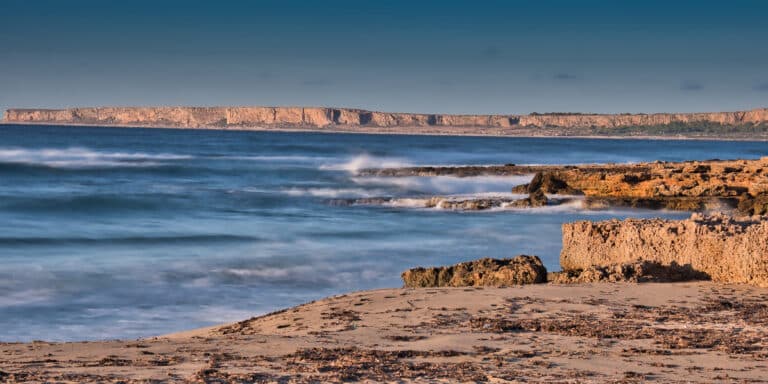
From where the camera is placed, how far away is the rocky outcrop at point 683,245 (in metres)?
11.0

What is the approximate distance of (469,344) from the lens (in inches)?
315

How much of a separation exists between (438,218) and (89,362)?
2219 centimetres

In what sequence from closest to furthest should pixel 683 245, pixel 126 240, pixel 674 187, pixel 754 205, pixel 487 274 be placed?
pixel 683 245
pixel 487 274
pixel 126 240
pixel 754 205
pixel 674 187

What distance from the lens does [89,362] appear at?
7.16 m

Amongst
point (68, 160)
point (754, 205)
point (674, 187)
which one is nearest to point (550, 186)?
point (674, 187)

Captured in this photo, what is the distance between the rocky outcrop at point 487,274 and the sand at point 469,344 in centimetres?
101

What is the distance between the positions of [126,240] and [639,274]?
1474 centimetres

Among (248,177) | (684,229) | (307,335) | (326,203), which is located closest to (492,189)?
(326,203)

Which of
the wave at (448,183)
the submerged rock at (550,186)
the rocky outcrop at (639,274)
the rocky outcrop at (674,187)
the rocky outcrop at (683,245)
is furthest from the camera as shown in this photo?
the wave at (448,183)

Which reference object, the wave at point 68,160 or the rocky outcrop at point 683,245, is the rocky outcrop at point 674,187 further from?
the wave at point 68,160

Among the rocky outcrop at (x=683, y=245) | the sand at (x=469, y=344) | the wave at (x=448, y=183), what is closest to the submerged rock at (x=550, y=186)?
the wave at (x=448, y=183)

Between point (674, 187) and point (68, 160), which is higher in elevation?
point (68, 160)

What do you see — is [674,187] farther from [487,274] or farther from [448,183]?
[487,274]

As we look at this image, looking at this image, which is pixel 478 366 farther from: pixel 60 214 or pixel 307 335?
pixel 60 214
